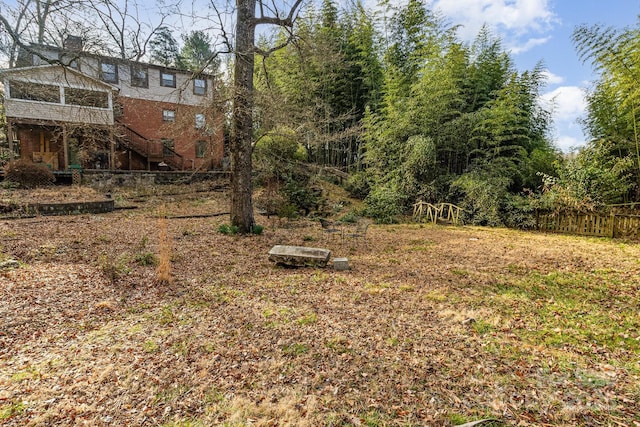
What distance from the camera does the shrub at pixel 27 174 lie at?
436 inches

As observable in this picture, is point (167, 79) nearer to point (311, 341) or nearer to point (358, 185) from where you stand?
point (358, 185)

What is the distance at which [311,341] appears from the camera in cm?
282

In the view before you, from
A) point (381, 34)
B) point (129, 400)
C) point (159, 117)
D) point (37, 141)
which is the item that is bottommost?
point (129, 400)

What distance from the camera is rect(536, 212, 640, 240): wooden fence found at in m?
8.05

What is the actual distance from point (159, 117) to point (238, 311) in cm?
1665

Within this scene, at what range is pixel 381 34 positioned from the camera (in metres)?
12.5

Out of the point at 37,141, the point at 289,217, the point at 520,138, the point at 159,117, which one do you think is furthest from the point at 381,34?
the point at 37,141

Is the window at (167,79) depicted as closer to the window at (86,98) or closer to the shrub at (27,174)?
the shrub at (27,174)

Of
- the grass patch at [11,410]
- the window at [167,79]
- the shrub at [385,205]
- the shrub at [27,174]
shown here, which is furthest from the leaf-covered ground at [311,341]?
the window at [167,79]

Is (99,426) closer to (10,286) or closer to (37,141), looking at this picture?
(10,286)

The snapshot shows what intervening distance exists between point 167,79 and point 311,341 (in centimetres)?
1813

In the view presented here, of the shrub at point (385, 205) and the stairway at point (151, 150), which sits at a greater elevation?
the stairway at point (151, 150)

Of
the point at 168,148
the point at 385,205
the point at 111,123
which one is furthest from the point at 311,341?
the point at 168,148

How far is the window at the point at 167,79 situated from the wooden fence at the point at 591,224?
18156mm
